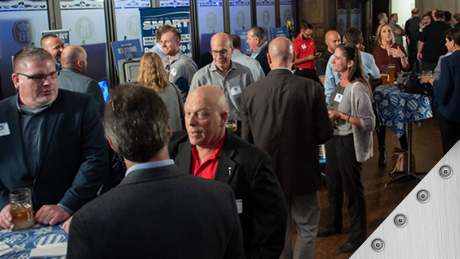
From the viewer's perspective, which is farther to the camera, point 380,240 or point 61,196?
point 61,196

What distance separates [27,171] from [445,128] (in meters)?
3.78

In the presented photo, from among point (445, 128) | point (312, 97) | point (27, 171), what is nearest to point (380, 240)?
point (27, 171)

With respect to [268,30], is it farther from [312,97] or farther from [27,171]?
[27,171]

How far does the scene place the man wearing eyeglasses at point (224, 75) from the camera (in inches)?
155

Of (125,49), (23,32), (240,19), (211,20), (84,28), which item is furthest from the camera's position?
(240,19)

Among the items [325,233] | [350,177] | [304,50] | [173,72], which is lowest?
[325,233]

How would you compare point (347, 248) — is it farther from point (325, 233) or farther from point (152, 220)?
point (152, 220)

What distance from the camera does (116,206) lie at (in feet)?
3.40

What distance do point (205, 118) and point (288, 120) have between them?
3.49ft

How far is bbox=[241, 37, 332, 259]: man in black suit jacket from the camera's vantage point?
2955 mm

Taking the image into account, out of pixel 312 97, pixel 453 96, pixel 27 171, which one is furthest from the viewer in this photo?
pixel 453 96

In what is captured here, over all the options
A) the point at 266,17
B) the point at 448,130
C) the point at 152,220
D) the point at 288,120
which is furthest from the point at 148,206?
the point at 266,17
